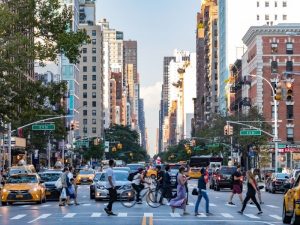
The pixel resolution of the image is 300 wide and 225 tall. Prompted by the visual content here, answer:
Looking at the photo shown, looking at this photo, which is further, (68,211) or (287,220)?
(68,211)

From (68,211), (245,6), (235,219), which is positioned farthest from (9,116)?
(245,6)

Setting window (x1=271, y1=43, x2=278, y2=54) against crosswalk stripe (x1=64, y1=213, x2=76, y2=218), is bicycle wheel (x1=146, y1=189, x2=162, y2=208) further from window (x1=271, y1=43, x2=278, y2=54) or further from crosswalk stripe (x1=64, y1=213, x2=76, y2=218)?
window (x1=271, y1=43, x2=278, y2=54)

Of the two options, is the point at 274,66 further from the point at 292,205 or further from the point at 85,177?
the point at 292,205

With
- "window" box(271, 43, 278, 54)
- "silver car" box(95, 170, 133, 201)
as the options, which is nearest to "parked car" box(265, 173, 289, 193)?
"silver car" box(95, 170, 133, 201)

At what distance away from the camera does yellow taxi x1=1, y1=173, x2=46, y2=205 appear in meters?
40.1

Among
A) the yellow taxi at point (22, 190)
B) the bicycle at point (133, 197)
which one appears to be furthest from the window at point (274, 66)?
the yellow taxi at point (22, 190)

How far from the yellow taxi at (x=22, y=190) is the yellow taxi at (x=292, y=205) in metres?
16.8

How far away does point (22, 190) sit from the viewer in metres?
40.1

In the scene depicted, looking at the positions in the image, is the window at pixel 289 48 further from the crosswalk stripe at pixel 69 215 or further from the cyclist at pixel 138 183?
the crosswalk stripe at pixel 69 215

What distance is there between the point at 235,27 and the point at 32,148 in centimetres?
7299

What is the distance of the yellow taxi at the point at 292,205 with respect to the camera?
23719 millimetres

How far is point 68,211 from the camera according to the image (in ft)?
111

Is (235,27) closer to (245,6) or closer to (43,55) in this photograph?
(245,6)

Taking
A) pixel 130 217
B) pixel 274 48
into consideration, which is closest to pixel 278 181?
pixel 130 217
